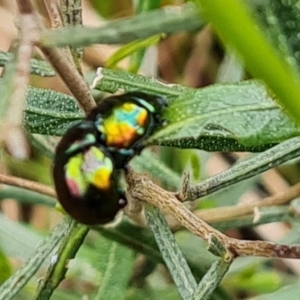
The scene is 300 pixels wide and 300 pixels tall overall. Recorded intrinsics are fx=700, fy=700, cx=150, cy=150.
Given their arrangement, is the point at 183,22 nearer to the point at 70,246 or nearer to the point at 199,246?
the point at 70,246

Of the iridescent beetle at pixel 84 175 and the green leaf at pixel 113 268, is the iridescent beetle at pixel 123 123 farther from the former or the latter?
the green leaf at pixel 113 268

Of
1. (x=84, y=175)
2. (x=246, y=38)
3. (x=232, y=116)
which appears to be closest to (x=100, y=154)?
(x=84, y=175)

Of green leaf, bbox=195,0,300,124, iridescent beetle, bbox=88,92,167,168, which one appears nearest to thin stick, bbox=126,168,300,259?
iridescent beetle, bbox=88,92,167,168

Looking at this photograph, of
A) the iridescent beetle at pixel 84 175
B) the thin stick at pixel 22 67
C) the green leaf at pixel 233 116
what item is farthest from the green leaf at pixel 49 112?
the thin stick at pixel 22 67

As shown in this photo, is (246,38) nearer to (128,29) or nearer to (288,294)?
(128,29)

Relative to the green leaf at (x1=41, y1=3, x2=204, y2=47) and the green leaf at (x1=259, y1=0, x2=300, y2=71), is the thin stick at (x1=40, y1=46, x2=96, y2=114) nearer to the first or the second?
the green leaf at (x1=41, y1=3, x2=204, y2=47)

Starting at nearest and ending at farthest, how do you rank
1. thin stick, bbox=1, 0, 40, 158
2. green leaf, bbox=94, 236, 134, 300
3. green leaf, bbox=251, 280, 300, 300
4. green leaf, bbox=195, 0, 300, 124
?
1. green leaf, bbox=195, 0, 300, 124
2. thin stick, bbox=1, 0, 40, 158
3. green leaf, bbox=251, 280, 300, 300
4. green leaf, bbox=94, 236, 134, 300
